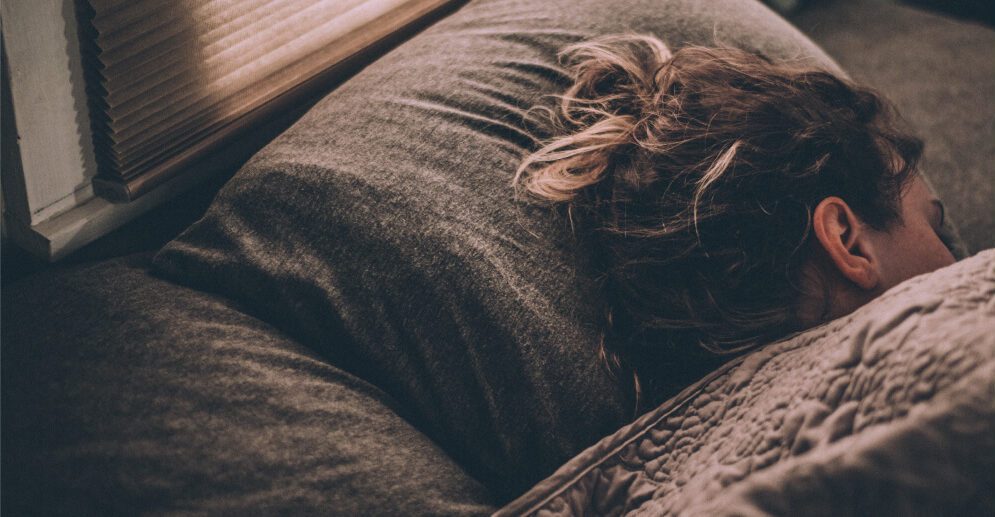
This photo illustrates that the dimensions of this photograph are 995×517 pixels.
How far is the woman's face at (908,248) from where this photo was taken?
66 cm

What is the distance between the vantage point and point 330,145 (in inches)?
25.6

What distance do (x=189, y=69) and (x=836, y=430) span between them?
744mm

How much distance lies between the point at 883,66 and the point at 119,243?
135 cm

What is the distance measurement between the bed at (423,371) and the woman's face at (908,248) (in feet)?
0.55

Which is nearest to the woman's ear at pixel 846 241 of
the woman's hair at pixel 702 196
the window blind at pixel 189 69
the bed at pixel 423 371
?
the woman's hair at pixel 702 196

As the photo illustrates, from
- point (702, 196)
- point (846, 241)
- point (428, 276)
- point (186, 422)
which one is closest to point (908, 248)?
point (846, 241)

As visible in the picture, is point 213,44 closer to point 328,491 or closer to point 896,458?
point 328,491

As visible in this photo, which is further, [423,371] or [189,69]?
[189,69]

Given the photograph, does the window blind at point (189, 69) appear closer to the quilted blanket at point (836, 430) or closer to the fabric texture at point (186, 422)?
the fabric texture at point (186, 422)

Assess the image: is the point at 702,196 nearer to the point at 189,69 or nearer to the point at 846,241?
the point at 846,241

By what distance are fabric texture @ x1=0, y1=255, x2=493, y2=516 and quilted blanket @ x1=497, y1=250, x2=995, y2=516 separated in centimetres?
15

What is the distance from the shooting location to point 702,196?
0.66 meters

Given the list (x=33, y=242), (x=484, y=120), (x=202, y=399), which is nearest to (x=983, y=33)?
(x=484, y=120)

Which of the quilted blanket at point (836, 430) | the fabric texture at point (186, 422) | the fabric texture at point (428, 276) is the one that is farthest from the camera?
the fabric texture at point (428, 276)
